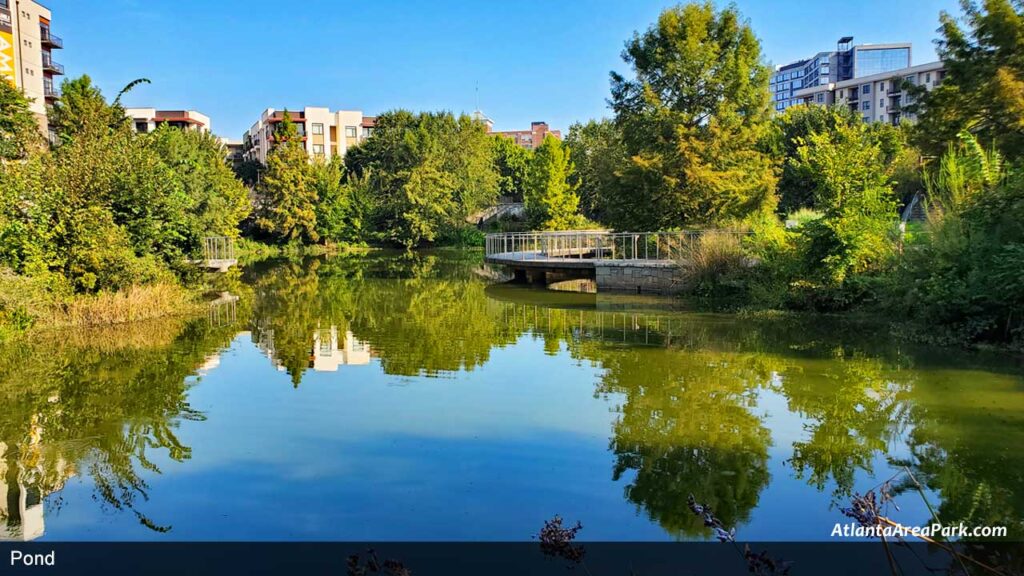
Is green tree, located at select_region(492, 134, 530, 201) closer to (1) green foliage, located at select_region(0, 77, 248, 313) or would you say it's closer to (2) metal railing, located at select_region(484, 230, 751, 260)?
(2) metal railing, located at select_region(484, 230, 751, 260)

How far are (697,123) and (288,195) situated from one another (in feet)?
118

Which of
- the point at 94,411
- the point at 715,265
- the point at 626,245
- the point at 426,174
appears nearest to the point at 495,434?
the point at 94,411

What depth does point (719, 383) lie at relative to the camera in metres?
9.32

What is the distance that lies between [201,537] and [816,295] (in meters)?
13.5

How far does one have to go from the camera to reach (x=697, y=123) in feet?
76.8

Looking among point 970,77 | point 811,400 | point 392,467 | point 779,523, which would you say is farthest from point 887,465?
point 970,77

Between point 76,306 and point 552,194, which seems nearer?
point 76,306

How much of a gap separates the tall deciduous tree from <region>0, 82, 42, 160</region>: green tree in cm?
1609

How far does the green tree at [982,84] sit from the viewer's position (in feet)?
44.7

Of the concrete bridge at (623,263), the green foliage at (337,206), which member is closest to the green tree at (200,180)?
the green foliage at (337,206)

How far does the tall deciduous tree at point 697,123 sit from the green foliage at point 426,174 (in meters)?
31.0

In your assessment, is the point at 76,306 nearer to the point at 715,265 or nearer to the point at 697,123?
the point at 715,265

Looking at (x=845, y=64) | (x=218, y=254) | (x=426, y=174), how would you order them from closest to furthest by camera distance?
(x=218, y=254) < (x=426, y=174) < (x=845, y=64)

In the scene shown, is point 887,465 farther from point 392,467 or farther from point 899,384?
point 392,467
